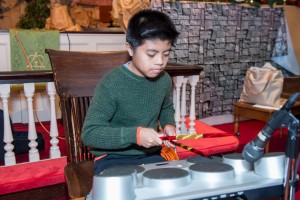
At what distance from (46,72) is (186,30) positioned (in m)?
1.93

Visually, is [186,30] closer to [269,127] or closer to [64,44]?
[64,44]

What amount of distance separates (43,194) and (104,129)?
87 cm

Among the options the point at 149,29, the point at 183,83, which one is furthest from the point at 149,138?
the point at 183,83

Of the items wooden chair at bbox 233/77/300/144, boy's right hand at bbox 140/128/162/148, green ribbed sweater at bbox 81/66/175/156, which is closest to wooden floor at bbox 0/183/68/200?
green ribbed sweater at bbox 81/66/175/156

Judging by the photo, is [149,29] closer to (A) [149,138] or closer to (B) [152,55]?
(B) [152,55]

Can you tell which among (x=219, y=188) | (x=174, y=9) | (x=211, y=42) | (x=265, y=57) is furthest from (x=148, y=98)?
(x=265, y=57)

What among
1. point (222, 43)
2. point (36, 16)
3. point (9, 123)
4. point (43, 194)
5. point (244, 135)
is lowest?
point (244, 135)

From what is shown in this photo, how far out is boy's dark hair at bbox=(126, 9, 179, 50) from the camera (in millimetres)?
1182

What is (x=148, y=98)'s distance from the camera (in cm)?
135

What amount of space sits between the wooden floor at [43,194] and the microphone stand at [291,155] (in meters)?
1.29

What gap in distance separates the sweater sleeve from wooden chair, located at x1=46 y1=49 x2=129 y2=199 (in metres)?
0.23

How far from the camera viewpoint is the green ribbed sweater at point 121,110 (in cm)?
118

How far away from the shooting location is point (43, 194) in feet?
6.03

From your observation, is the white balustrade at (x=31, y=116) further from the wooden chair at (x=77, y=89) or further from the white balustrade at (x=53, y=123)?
the wooden chair at (x=77, y=89)
